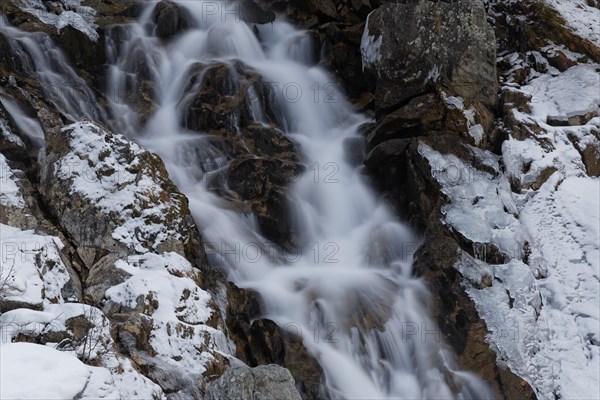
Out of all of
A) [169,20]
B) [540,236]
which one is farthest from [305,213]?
[169,20]

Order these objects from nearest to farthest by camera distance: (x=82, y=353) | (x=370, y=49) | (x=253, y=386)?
(x=82, y=353) < (x=253, y=386) < (x=370, y=49)

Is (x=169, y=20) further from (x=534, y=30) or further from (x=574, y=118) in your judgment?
(x=574, y=118)

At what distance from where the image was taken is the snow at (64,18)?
12.5 meters

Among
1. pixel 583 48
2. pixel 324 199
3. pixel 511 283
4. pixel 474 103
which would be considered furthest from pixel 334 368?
pixel 583 48

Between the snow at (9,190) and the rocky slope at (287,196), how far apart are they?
0.14 feet

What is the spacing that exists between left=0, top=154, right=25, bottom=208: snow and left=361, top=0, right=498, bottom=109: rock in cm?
637

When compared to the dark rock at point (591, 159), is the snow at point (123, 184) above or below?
above

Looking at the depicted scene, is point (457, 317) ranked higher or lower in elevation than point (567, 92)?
lower

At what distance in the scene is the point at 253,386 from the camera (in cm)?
483

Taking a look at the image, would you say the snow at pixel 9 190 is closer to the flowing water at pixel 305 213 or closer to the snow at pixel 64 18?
the flowing water at pixel 305 213

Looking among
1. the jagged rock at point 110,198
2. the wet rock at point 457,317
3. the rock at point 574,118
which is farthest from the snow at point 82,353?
the rock at point 574,118

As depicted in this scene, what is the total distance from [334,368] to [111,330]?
2.96 meters

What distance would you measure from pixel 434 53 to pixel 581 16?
370cm

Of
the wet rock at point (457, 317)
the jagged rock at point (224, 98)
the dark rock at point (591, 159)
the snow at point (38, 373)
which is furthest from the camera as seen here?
the jagged rock at point (224, 98)
